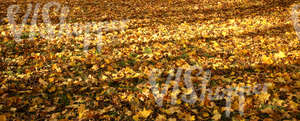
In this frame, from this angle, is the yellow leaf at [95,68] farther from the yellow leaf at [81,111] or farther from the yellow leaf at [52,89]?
the yellow leaf at [81,111]

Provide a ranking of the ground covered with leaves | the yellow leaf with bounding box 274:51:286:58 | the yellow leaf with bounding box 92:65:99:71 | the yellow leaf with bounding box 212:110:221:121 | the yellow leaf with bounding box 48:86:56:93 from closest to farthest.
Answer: the yellow leaf with bounding box 212:110:221:121, the ground covered with leaves, the yellow leaf with bounding box 48:86:56:93, the yellow leaf with bounding box 92:65:99:71, the yellow leaf with bounding box 274:51:286:58

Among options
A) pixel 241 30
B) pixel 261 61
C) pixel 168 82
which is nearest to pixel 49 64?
pixel 168 82

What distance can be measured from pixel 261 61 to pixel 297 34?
8.24 feet

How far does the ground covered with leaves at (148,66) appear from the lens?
10.2ft

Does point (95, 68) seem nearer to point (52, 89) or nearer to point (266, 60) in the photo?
point (52, 89)

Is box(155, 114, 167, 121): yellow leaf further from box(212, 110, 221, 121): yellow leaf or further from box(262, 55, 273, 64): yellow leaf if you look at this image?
box(262, 55, 273, 64): yellow leaf

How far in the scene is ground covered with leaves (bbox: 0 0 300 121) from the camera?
3098 mm

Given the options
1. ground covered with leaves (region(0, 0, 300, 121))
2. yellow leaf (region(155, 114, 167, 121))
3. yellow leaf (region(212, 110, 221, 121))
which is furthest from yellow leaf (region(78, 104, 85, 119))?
yellow leaf (region(212, 110, 221, 121))

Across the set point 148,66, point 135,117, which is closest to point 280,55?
point 148,66

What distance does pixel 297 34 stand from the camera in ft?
19.3

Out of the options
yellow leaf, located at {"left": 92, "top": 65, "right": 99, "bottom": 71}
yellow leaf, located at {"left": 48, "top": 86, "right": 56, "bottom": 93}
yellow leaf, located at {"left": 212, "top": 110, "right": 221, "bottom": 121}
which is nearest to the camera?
yellow leaf, located at {"left": 212, "top": 110, "right": 221, "bottom": 121}

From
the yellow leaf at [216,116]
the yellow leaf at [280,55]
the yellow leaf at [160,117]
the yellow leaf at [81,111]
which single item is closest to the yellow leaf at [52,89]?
the yellow leaf at [81,111]

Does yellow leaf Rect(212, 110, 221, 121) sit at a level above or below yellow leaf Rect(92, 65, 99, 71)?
below

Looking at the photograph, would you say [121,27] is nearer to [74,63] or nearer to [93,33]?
[93,33]
